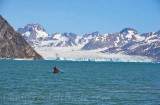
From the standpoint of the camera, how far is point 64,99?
60.3 m

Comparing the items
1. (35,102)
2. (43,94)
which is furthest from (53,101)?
(43,94)

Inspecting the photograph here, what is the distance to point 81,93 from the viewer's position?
2707 inches

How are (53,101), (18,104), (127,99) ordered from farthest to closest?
(127,99) → (53,101) → (18,104)

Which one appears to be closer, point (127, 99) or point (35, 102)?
point (35, 102)

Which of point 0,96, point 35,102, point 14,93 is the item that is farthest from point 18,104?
point 14,93

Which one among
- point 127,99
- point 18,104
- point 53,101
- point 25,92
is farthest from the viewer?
point 25,92

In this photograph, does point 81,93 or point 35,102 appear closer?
point 35,102

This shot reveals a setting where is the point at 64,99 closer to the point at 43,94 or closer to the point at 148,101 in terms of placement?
the point at 43,94

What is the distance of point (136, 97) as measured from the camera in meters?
65.1

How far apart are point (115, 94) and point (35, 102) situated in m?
16.7

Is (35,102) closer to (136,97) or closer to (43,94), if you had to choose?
(43,94)

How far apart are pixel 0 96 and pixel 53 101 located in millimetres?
8114

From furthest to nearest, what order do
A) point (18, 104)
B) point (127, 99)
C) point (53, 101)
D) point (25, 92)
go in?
1. point (25, 92)
2. point (127, 99)
3. point (53, 101)
4. point (18, 104)

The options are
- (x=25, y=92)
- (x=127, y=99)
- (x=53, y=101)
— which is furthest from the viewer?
(x=25, y=92)
